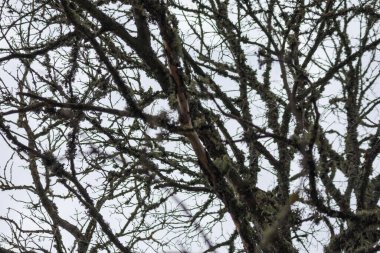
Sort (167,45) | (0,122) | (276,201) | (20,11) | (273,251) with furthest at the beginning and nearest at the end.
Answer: (20,11) < (276,201) < (273,251) < (0,122) < (167,45)

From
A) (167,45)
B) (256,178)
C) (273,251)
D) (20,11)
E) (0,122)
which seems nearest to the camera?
(167,45)

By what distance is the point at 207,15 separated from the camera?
6070mm

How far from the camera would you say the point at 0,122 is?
2990 millimetres

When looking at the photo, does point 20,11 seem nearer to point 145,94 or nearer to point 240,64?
point 145,94

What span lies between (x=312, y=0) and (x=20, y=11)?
9.32ft

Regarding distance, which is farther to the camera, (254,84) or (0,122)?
(254,84)

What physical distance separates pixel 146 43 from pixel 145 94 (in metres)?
1.83

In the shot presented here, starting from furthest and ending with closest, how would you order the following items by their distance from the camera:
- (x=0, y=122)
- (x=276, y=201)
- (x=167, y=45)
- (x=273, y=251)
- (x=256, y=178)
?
(x=256, y=178) < (x=276, y=201) < (x=273, y=251) < (x=0, y=122) < (x=167, y=45)

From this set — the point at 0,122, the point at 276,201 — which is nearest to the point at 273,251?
the point at 276,201

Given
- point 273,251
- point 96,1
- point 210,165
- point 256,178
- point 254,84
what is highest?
point 96,1

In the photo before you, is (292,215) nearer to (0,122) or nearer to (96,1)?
(0,122)

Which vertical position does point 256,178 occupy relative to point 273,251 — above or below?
above

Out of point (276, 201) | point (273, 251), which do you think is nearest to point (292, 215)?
point (273, 251)

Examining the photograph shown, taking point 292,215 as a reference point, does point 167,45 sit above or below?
above
